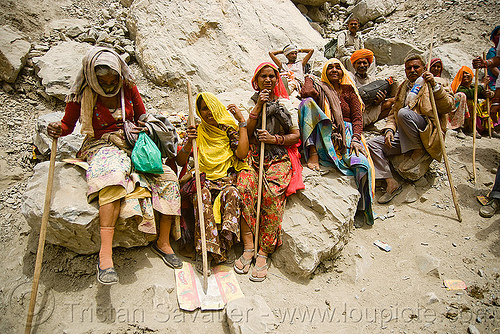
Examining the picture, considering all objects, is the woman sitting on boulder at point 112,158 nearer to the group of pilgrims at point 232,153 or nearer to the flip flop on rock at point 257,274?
the group of pilgrims at point 232,153

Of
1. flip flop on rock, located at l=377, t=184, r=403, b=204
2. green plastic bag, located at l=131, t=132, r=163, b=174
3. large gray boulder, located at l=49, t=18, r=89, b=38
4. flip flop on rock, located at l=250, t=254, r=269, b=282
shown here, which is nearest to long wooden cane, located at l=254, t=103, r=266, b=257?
flip flop on rock, located at l=250, t=254, r=269, b=282

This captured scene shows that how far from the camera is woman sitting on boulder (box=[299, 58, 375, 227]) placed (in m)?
3.43

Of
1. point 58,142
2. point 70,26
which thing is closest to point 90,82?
point 58,142

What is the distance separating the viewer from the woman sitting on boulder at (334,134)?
343 centimetres

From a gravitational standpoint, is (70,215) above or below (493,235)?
above

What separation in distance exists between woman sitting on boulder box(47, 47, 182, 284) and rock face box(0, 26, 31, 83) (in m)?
2.93

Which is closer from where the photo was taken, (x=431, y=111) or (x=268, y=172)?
(x=268, y=172)

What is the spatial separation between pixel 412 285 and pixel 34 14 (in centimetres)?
826

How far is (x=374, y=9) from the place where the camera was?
1034cm

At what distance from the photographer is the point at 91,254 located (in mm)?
2799

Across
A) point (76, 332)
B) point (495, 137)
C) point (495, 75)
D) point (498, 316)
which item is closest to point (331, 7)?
point (495, 75)

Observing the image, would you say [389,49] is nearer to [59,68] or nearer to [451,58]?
[451,58]

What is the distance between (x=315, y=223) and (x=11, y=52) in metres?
5.71

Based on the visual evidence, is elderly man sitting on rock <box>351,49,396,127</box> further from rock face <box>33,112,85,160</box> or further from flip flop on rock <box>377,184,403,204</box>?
rock face <box>33,112,85,160</box>
